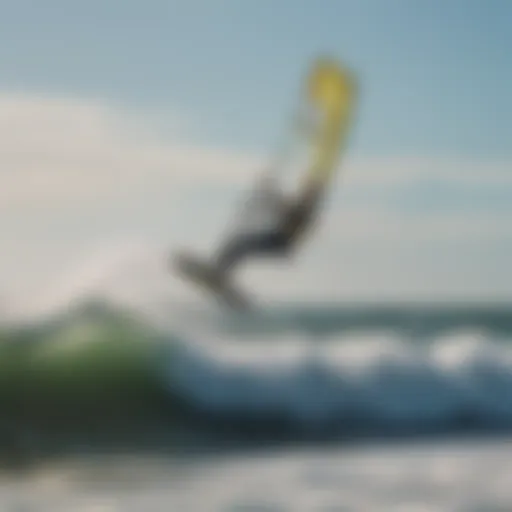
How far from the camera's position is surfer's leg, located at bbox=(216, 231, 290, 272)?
5.03 meters

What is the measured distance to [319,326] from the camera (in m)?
6.70

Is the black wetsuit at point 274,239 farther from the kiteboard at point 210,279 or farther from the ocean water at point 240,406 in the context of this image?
the ocean water at point 240,406

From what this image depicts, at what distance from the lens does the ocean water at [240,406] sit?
4199mm

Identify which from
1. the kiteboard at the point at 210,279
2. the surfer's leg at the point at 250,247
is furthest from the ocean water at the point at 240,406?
the surfer's leg at the point at 250,247

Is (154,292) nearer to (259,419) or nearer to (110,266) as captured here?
(110,266)

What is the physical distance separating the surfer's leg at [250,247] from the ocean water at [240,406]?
13.3 inches

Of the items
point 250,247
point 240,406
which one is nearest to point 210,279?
point 250,247

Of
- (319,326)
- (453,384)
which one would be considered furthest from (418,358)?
(319,326)

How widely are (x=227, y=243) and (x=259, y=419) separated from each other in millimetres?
897

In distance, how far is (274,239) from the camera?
505 centimetres

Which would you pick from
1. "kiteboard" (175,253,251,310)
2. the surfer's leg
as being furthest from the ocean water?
the surfer's leg

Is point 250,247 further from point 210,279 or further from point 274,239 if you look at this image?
point 210,279

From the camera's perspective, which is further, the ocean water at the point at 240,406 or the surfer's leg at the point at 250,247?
the surfer's leg at the point at 250,247

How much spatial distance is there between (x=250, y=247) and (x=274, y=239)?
11cm
